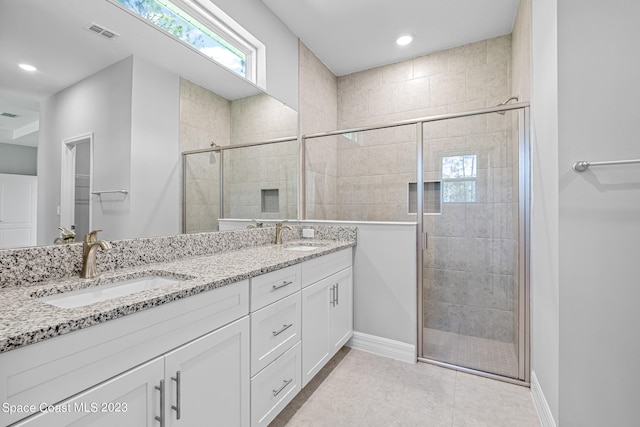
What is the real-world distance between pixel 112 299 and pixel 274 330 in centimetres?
76

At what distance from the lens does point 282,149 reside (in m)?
2.58

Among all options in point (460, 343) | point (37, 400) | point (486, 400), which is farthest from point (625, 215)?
point (37, 400)

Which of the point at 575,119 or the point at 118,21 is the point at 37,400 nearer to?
the point at 118,21

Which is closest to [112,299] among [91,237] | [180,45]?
[91,237]

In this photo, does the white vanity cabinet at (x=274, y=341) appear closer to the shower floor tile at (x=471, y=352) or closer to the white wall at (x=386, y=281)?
the white wall at (x=386, y=281)

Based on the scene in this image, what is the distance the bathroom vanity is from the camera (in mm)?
663

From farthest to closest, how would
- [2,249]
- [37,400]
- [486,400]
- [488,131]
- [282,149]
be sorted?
[282,149]
[488,131]
[486,400]
[2,249]
[37,400]

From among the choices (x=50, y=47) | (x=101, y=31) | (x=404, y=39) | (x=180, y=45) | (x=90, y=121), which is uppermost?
(x=404, y=39)

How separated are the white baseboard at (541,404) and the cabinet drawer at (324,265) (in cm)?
134

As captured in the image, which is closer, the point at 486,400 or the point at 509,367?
the point at 486,400

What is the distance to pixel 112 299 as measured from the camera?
0.86 metres

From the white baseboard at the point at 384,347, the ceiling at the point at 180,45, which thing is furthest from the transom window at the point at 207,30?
the white baseboard at the point at 384,347

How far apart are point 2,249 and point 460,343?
2.69 meters

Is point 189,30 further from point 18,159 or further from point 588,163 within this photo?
point 588,163
